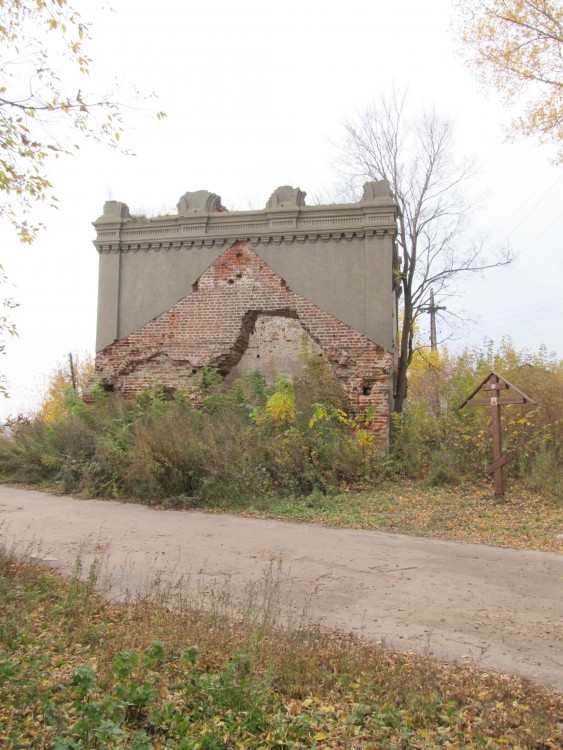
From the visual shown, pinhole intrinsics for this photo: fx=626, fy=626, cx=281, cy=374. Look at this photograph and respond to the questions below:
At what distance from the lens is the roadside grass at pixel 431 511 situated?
9312mm

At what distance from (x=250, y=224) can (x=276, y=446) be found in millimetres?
6616

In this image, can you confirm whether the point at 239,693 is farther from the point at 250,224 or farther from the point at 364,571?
the point at 250,224

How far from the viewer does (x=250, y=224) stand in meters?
16.4

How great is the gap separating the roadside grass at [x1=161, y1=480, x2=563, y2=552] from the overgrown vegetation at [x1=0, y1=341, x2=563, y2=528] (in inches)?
3.2

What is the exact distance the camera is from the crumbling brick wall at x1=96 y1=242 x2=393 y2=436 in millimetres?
15383

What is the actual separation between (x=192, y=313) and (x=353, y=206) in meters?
4.96

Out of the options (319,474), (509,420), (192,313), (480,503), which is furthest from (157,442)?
(509,420)

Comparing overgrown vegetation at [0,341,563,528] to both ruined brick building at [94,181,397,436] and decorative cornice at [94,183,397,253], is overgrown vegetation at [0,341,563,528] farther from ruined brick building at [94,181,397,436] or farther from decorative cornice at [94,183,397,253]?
decorative cornice at [94,183,397,253]

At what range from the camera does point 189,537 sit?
367 inches

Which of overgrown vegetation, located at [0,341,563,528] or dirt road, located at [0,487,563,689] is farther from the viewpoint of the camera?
overgrown vegetation, located at [0,341,563,528]

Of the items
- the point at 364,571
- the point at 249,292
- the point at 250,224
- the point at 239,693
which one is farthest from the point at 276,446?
the point at 239,693

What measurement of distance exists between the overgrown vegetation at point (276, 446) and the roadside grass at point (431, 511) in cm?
8

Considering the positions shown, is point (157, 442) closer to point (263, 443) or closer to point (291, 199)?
point (263, 443)

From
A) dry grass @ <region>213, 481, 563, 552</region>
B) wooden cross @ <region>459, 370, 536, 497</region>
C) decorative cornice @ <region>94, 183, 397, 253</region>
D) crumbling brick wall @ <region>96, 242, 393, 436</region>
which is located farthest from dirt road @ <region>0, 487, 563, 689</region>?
decorative cornice @ <region>94, 183, 397, 253</region>
